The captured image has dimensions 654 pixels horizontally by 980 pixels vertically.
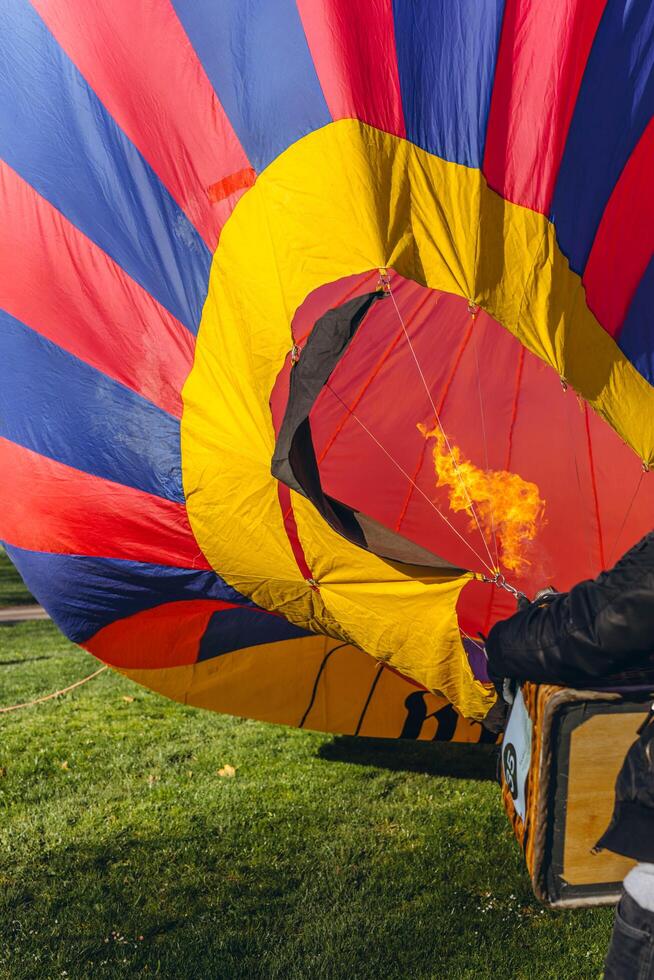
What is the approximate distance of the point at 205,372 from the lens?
3361 millimetres

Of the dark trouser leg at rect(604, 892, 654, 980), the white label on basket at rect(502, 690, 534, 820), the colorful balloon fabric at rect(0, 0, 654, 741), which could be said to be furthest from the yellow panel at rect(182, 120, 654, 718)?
the dark trouser leg at rect(604, 892, 654, 980)

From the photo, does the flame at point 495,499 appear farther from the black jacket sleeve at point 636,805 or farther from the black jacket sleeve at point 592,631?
the black jacket sleeve at point 636,805

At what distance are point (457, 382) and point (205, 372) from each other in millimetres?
2144

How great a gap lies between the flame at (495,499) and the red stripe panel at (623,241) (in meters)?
1.82

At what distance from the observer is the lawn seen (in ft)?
9.77

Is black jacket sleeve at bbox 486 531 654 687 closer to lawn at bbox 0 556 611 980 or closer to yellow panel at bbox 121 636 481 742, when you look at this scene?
lawn at bbox 0 556 611 980

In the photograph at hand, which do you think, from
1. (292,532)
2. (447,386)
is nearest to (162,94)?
(292,532)

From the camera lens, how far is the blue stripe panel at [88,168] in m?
3.39

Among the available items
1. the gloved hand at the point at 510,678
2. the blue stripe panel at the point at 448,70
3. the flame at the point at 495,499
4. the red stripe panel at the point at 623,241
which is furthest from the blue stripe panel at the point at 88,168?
the flame at the point at 495,499

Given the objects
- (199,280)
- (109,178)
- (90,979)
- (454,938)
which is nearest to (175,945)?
(90,979)

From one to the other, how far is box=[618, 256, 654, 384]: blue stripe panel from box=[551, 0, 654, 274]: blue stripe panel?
1.17 feet

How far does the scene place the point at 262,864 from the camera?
3.62m

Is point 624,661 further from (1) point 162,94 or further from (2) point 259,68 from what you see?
(1) point 162,94

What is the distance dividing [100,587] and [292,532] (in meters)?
1.16
